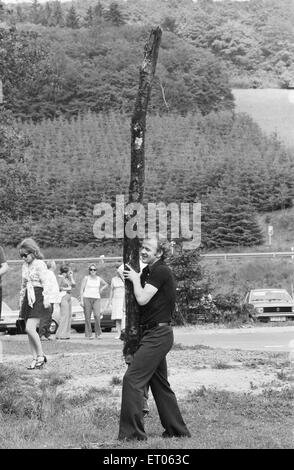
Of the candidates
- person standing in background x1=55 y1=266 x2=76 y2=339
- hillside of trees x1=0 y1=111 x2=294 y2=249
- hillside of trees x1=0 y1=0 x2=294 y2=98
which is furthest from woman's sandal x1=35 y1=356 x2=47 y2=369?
hillside of trees x1=0 y1=0 x2=294 y2=98

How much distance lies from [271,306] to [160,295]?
19193 millimetres

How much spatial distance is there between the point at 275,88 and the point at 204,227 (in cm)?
8375

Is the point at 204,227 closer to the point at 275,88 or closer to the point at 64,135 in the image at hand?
the point at 64,135

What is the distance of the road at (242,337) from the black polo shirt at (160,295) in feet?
29.6

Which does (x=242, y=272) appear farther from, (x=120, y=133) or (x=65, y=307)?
(x=120, y=133)

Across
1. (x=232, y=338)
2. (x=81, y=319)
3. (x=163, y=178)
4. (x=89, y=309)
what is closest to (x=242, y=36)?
(x=163, y=178)

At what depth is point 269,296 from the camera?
92.9ft

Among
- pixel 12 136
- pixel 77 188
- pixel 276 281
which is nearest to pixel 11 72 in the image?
pixel 12 136

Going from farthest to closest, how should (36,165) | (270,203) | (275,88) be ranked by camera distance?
(275,88)
(36,165)
(270,203)

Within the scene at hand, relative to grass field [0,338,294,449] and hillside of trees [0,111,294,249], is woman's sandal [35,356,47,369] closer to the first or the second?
grass field [0,338,294,449]

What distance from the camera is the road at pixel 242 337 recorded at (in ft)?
59.9

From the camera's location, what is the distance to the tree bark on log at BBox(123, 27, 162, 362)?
9125 mm

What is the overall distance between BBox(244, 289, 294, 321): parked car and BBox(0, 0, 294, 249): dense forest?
6.93 metres

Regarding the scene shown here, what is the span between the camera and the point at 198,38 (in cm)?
17750
